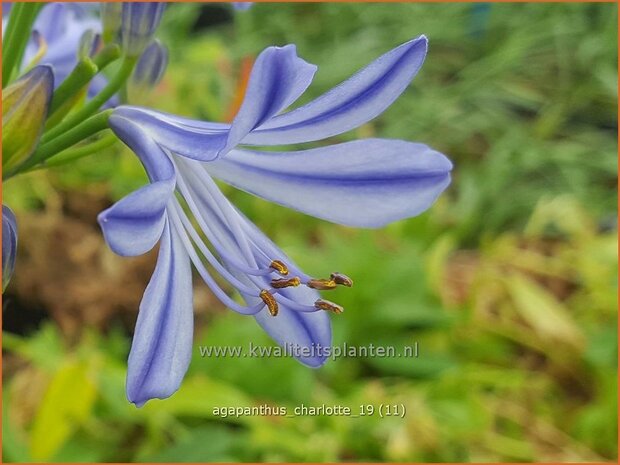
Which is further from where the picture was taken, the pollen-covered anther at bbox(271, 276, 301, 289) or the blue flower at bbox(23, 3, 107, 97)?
the blue flower at bbox(23, 3, 107, 97)

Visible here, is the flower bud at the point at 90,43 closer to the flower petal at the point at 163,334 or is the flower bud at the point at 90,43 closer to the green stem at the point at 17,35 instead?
the green stem at the point at 17,35

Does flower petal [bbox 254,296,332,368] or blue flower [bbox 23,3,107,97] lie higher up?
blue flower [bbox 23,3,107,97]

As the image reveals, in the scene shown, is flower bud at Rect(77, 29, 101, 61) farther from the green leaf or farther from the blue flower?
the green leaf

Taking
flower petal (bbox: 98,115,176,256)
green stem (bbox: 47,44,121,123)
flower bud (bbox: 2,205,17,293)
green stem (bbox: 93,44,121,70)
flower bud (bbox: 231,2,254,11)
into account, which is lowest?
flower bud (bbox: 2,205,17,293)

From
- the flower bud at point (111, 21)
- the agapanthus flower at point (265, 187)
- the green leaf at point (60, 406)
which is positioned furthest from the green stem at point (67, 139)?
the green leaf at point (60, 406)

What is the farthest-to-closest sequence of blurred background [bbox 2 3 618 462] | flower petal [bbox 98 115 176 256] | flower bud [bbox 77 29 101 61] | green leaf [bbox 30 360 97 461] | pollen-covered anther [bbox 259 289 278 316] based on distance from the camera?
blurred background [bbox 2 3 618 462]
green leaf [bbox 30 360 97 461]
flower bud [bbox 77 29 101 61]
pollen-covered anther [bbox 259 289 278 316]
flower petal [bbox 98 115 176 256]

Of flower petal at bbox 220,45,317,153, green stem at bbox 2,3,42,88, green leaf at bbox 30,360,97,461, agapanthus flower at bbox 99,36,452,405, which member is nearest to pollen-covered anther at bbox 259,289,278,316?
agapanthus flower at bbox 99,36,452,405
